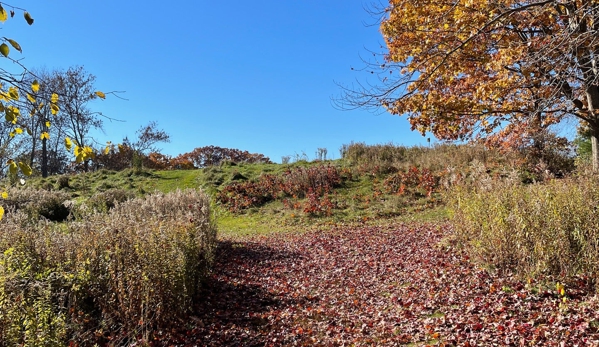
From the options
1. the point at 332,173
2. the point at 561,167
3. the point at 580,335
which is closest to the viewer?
the point at 580,335

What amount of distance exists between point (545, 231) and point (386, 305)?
6.96 feet

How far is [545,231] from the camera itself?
4418mm

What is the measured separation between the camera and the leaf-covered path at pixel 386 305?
150 inches

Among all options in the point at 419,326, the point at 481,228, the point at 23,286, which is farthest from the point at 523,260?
the point at 23,286

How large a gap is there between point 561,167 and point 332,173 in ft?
27.1

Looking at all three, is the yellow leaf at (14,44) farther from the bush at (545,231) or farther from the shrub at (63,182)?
the shrub at (63,182)

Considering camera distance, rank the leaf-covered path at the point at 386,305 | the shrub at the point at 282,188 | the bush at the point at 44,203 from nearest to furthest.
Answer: the leaf-covered path at the point at 386,305
the bush at the point at 44,203
the shrub at the point at 282,188

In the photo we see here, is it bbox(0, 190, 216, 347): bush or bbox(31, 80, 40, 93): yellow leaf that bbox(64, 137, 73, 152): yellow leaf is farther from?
bbox(0, 190, 216, 347): bush

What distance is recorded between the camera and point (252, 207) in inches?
589

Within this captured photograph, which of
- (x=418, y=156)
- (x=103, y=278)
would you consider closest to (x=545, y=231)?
(x=103, y=278)

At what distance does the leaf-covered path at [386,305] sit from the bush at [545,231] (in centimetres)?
25

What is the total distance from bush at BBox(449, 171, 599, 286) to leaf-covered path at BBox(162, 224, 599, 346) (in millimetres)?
254

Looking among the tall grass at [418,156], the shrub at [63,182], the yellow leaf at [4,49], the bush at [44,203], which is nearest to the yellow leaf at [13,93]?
the yellow leaf at [4,49]

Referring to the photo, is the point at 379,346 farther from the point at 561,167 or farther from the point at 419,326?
the point at 561,167
